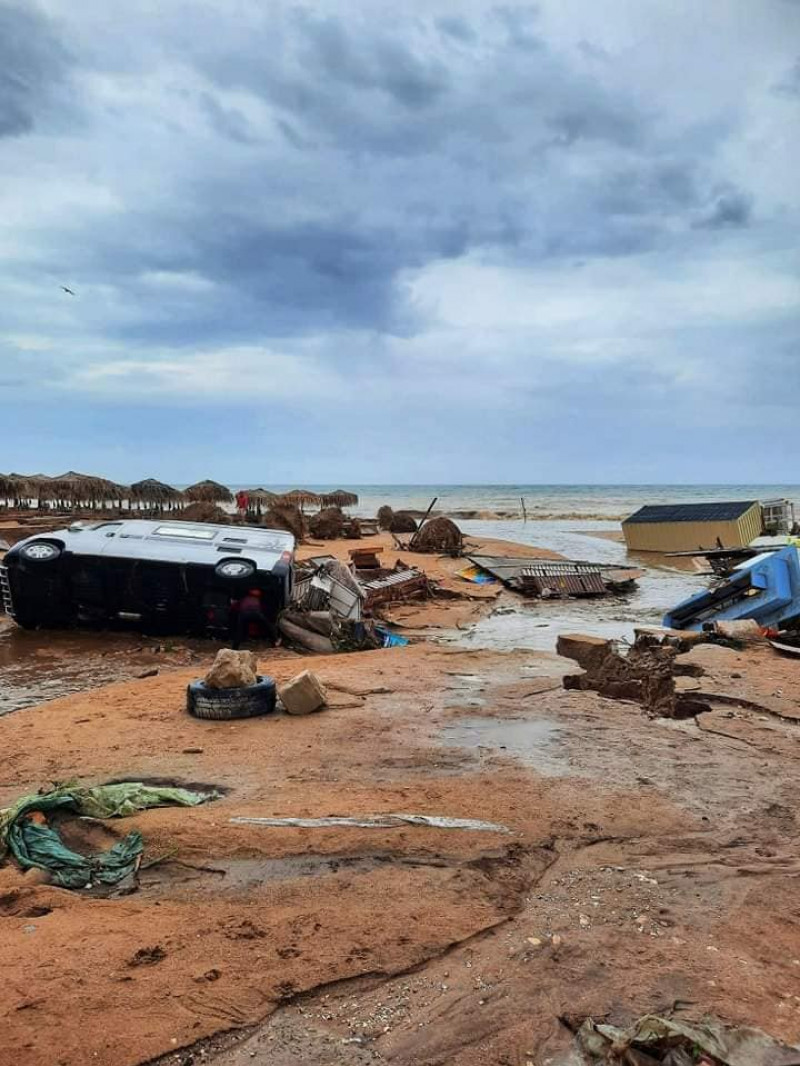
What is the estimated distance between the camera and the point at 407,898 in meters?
3.47

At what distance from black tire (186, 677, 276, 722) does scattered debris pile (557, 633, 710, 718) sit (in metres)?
3.28

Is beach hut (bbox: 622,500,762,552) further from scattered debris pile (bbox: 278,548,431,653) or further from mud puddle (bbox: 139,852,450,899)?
mud puddle (bbox: 139,852,450,899)

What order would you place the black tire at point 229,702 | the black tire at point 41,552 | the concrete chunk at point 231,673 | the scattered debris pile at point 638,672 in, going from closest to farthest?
the black tire at point 229,702, the concrete chunk at point 231,673, the scattered debris pile at point 638,672, the black tire at point 41,552

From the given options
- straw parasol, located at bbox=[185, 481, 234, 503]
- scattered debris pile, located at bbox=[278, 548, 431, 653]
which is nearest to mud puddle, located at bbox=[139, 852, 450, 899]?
scattered debris pile, located at bbox=[278, 548, 431, 653]

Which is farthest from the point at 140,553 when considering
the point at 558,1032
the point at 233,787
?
the point at 558,1032

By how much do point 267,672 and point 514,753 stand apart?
14.5 ft

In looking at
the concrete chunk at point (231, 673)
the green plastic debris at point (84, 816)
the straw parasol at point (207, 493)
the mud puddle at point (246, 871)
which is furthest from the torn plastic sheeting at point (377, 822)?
the straw parasol at point (207, 493)

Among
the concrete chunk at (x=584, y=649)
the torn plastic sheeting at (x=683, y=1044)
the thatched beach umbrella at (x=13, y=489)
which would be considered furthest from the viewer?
the thatched beach umbrella at (x=13, y=489)

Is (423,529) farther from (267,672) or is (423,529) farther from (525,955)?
(525,955)

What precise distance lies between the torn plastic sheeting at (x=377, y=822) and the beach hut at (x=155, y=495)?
34.8 m

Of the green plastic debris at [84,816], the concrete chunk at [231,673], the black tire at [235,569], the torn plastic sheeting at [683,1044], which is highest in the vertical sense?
the black tire at [235,569]

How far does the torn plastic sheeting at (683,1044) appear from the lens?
241cm

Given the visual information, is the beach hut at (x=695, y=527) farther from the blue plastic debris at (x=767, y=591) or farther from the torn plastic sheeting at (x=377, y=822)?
the torn plastic sheeting at (x=377, y=822)

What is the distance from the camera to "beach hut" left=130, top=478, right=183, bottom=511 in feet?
122
